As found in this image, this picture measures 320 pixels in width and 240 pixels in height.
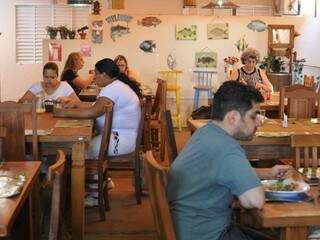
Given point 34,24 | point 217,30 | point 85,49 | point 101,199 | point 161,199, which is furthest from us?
point 34,24

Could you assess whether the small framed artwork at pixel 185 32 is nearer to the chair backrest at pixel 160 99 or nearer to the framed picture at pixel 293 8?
the framed picture at pixel 293 8

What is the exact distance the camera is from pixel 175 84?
26.5ft

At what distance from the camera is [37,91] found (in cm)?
496

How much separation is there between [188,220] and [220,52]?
6338mm

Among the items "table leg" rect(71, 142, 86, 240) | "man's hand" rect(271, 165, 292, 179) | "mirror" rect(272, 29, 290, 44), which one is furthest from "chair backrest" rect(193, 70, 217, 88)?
"man's hand" rect(271, 165, 292, 179)

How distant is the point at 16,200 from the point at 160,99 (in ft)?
12.3

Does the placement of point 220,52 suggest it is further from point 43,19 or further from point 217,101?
point 217,101

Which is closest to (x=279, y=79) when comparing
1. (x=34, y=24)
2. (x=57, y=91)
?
(x=57, y=91)

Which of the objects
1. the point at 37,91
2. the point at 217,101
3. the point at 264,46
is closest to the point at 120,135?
the point at 37,91

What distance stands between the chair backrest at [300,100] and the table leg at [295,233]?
2867mm

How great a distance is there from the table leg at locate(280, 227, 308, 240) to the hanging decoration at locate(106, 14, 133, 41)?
6.29 metres

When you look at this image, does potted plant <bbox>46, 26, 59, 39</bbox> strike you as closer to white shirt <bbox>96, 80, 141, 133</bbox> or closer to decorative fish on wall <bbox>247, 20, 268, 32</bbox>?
decorative fish on wall <bbox>247, 20, 268, 32</bbox>

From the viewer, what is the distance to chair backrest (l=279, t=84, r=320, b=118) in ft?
15.7

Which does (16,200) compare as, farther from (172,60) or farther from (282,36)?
(282,36)
